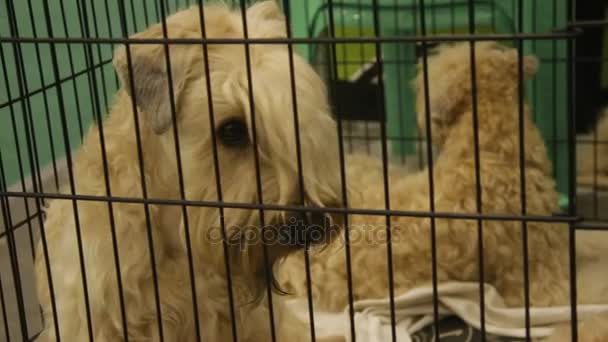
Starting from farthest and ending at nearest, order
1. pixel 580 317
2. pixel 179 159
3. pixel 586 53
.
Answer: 1. pixel 586 53
2. pixel 580 317
3. pixel 179 159

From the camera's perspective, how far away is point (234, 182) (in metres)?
1.40

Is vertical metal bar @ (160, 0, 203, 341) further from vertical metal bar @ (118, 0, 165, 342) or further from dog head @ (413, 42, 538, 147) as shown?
dog head @ (413, 42, 538, 147)

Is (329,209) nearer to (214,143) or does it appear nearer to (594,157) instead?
(214,143)

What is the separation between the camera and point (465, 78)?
2162 millimetres

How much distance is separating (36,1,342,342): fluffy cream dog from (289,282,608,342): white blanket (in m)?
0.36

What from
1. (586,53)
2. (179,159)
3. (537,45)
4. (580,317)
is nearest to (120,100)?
(179,159)

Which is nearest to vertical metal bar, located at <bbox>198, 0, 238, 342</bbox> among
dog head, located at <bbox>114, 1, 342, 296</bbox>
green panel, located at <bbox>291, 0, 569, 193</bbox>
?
dog head, located at <bbox>114, 1, 342, 296</bbox>

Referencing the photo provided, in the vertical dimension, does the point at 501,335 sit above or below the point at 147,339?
below

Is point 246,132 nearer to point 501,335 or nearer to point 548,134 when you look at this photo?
point 501,335

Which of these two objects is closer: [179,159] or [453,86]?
[179,159]

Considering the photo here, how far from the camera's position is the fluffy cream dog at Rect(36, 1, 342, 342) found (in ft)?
4.53

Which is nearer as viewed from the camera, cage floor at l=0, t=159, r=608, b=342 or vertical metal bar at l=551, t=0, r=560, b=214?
cage floor at l=0, t=159, r=608, b=342

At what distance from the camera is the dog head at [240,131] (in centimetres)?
136

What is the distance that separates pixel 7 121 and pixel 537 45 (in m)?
1.76
